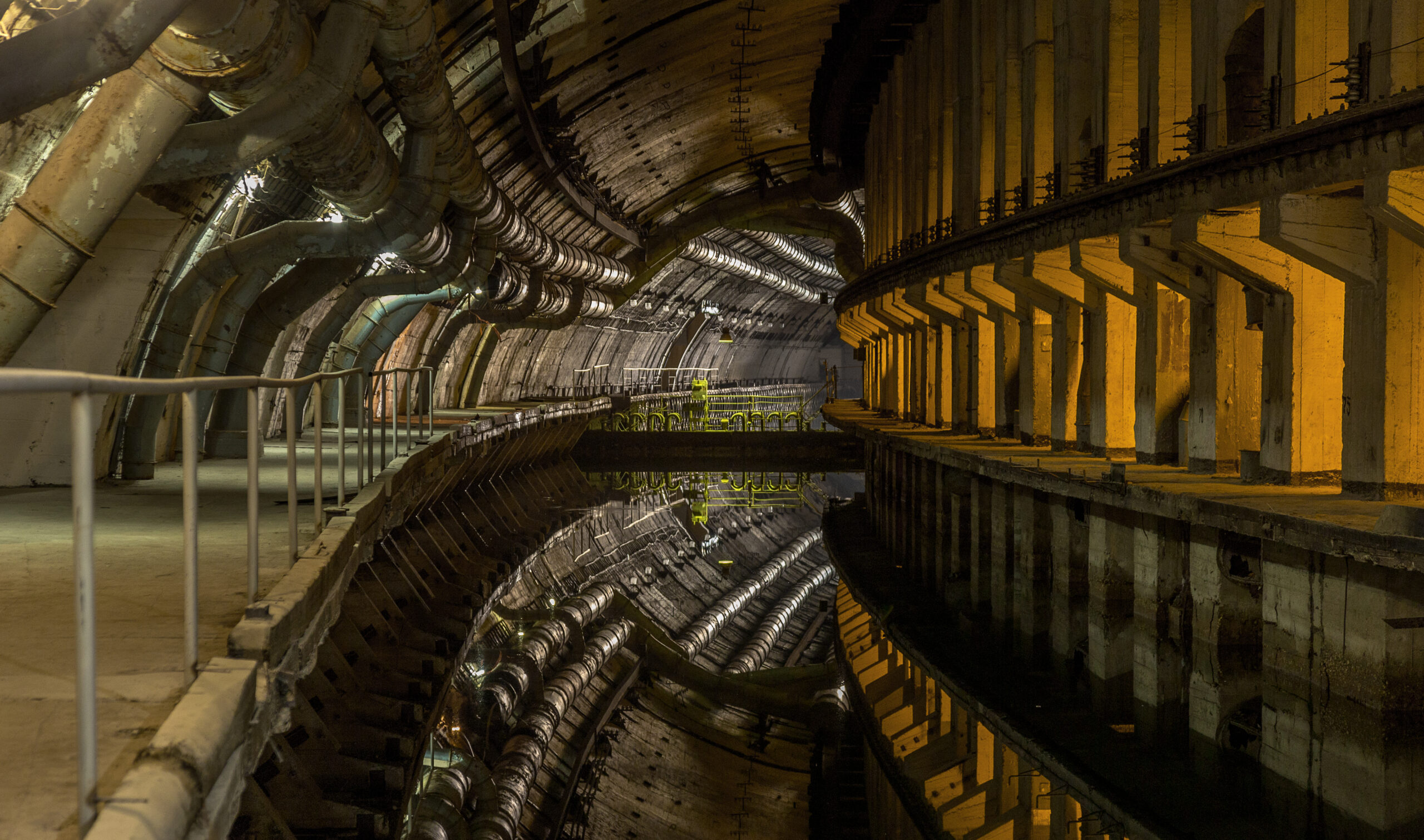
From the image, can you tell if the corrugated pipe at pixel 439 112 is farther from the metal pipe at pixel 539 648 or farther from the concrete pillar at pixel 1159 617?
the concrete pillar at pixel 1159 617

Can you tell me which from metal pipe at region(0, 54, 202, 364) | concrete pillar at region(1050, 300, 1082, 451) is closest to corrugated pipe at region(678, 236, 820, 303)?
concrete pillar at region(1050, 300, 1082, 451)

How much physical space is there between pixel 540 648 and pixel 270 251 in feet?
13.9

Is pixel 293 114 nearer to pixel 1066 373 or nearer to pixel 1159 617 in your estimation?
pixel 1159 617

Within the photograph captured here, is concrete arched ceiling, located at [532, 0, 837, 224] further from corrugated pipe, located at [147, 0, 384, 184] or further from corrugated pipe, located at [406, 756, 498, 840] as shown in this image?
corrugated pipe, located at [406, 756, 498, 840]

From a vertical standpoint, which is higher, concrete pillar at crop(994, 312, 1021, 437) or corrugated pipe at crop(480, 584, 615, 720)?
concrete pillar at crop(994, 312, 1021, 437)

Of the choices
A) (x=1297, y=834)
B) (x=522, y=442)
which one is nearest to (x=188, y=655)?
(x=1297, y=834)

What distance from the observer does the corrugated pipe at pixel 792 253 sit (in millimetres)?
38344

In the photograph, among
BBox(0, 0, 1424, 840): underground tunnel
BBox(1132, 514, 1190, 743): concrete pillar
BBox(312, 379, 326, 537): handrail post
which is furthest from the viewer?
BBox(1132, 514, 1190, 743): concrete pillar

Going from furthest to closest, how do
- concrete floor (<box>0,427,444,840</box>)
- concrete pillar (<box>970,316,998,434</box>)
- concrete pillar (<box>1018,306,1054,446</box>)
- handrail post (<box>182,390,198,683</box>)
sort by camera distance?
concrete pillar (<box>970,316,998,434</box>), concrete pillar (<box>1018,306,1054,446</box>), handrail post (<box>182,390,198,683</box>), concrete floor (<box>0,427,444,840</box>)

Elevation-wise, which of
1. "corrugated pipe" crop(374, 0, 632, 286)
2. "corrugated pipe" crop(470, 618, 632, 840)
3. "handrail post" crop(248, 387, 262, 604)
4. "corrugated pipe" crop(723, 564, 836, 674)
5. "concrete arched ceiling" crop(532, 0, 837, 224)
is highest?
"concrete arched ceiling" crop(532, 0, 837, 224)

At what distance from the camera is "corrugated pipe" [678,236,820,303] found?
33.2 meters

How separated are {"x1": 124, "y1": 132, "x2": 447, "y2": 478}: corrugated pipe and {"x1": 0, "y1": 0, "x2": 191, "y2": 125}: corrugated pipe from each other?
4.93m

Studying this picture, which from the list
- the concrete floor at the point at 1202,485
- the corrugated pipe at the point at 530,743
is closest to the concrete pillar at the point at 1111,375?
the concrete floor at the point at 1202,485

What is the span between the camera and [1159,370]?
11.3 m
